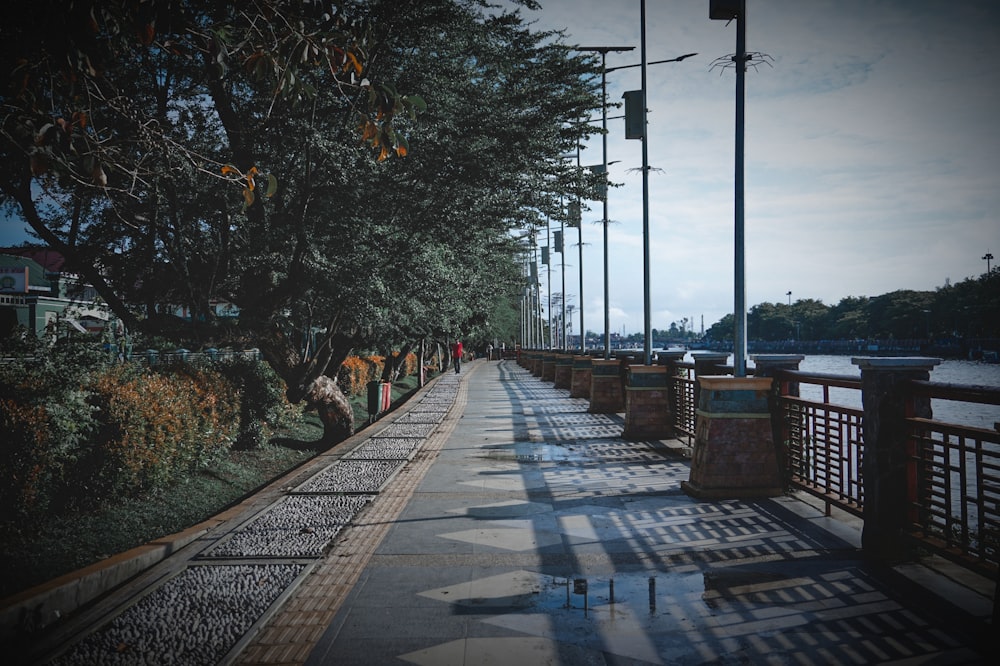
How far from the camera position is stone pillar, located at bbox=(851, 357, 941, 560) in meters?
4.57

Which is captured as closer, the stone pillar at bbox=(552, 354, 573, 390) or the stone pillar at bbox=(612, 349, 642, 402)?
the stone pillar at bbox=(612, 349, 642, 402)

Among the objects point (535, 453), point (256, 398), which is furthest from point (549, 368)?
point (535, 453)

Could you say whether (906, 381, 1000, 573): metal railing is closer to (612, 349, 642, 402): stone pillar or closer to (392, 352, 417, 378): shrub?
(612, 349, 642, 402): stone pillar

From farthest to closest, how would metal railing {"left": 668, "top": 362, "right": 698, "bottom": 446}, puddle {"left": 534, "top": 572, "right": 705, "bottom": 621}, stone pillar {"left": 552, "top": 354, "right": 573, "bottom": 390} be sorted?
stone pillar {"left": 552, "top": 354, "right": 573, "bottom": 390} → metal railing {"left": 668, "top": 362, "right": 698, "bottom": 446} → puddle {"left": 534, "top": 572, "right": 705, "bottom": 621}

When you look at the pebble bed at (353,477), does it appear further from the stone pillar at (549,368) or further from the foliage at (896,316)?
the foliage at (896,316)

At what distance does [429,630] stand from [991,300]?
56.5m

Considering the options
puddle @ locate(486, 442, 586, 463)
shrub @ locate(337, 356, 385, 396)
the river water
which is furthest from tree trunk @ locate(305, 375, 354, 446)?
the river water

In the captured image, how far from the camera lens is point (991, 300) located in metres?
45.0

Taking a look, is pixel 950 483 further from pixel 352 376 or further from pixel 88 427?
pixel 352 376

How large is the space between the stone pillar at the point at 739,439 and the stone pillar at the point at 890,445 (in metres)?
1.84

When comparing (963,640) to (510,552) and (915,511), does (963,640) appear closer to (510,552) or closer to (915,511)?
(915,511)

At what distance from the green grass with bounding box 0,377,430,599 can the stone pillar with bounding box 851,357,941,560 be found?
6946 millimetres

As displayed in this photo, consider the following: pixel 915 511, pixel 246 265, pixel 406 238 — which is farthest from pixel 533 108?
pixel 915 511

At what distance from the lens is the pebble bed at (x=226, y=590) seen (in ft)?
11.4
